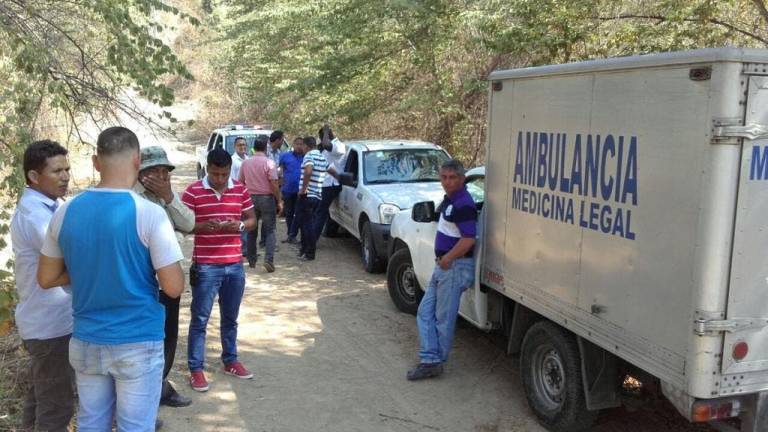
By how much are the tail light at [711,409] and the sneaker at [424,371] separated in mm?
2525

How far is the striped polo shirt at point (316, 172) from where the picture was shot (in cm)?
968

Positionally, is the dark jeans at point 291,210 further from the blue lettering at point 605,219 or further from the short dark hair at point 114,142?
the short dark hair at point 114,142

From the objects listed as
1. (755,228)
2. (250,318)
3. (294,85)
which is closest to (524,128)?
(755,228)

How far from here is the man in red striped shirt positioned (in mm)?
4770

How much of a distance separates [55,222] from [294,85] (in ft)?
40.5

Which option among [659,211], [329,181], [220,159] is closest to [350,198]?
[329,181]

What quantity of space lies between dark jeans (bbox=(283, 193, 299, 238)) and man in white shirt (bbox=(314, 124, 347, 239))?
0.53 meters

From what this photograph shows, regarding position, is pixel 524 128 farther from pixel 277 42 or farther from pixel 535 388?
pixel 277 42

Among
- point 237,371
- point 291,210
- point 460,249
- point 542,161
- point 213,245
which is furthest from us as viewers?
point 291,210

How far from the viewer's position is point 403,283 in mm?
7191

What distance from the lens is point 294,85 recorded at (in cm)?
1470

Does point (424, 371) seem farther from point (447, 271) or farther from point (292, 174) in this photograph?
point (292, 174)

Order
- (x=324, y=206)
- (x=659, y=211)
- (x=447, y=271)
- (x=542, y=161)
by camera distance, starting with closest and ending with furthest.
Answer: (x=659, y=211) < (x=542, y=161) < (x=447, y=271) < (x=324, y=206)

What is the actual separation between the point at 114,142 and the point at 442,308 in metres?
3.22
